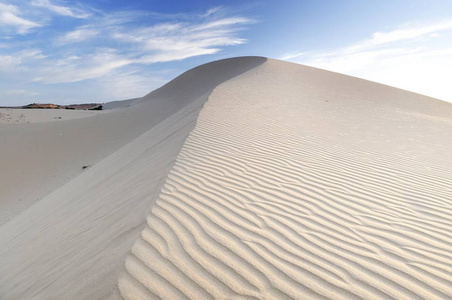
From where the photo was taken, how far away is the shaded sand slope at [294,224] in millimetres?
1844

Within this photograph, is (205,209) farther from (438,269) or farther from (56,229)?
(56,229)

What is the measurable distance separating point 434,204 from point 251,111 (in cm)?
520

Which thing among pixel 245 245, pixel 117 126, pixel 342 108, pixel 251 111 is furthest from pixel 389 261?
pixel 117 126

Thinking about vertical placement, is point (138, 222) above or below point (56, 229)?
above

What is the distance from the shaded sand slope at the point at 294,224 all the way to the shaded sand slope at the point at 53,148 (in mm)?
6292

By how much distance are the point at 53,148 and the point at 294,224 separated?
41.6 ft

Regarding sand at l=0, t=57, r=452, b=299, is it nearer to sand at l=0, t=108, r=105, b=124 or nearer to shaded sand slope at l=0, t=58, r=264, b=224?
shaded sand slope at l=0, t=58, r=264, b=224

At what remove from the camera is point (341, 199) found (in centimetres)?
323

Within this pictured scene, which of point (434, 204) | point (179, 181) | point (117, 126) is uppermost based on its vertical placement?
point (179, 181)

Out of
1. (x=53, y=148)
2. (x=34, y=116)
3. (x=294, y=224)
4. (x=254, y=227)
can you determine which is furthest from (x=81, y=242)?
(x=34, y=116)

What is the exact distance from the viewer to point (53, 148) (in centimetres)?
1232

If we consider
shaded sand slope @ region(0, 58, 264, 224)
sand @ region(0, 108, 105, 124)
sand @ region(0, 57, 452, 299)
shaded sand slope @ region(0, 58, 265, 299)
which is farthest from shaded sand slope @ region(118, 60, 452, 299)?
sand @ region(0, 108, 105, 124)

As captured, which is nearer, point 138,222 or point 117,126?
point 138,222

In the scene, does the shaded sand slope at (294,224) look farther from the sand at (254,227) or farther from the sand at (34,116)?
the sand at (34,116)
